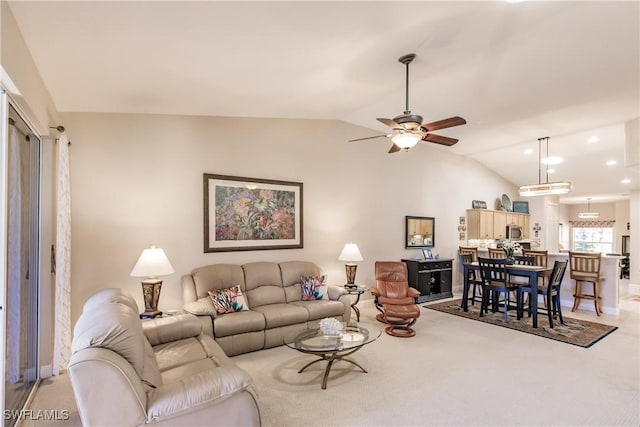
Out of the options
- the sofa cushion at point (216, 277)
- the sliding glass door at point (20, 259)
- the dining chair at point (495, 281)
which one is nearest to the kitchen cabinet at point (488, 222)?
the dining chair at point (495, 281)

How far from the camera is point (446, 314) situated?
5492 millimetres

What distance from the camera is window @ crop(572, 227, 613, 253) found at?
12016 millimetres

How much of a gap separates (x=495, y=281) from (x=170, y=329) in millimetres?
4738

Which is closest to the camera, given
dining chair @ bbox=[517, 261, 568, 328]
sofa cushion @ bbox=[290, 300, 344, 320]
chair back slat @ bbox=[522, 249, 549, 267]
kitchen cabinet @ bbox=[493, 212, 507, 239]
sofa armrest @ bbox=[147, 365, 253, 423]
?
sofa armrest @ bbox=[147, 365, 253, 423]

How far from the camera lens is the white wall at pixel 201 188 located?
3.69 m

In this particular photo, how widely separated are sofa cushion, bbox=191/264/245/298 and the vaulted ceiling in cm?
198

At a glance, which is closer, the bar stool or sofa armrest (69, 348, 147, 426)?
sofa armrest (69, 348, 147, 426)

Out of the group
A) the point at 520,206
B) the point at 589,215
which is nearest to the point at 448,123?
the point at 520,206

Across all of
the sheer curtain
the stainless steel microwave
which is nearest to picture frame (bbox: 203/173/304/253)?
the sheer curtain

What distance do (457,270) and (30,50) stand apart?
301 inches

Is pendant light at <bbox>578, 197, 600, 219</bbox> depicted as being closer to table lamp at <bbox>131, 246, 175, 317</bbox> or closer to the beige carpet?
the beige carpet

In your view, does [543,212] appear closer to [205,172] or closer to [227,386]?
[205,172]

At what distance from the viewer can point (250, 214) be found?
4.77m

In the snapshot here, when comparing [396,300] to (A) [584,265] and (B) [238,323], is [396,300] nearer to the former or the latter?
(B) [238,323]
